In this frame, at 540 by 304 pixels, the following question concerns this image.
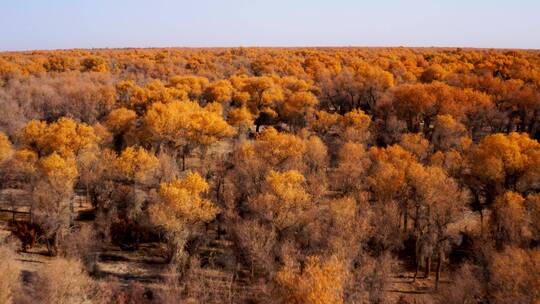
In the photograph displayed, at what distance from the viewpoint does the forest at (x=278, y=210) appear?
1046 inches

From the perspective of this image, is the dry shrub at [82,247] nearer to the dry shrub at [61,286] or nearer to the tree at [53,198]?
the tree at [53,198]

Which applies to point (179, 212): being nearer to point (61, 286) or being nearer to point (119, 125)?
point (61, 286)

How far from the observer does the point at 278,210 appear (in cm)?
3284

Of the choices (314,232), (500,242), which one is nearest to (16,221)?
(314,232)

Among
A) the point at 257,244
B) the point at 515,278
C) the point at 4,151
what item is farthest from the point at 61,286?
Result: the point at 515,278

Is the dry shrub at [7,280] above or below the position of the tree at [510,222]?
below

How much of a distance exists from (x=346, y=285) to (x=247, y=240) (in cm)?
820

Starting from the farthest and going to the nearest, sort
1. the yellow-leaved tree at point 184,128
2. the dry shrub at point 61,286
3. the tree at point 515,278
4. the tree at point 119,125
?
the tree at point 119,125
the yellow-leaved tree at point 184,128
the dry shrub at point 61,286
the tree at point 515,278

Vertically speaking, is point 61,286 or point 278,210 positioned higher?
point 278,210

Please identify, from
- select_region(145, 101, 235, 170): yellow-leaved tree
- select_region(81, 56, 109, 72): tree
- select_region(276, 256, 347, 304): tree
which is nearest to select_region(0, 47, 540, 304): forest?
select_region(276, 256, 347, 304): tree

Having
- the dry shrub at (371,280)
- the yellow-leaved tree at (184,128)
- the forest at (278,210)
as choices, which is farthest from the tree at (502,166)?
the yellow-leaved tree at (184,128)

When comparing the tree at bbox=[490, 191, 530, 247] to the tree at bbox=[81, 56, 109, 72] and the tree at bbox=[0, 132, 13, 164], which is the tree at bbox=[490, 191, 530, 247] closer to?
the tree at bbox=[0, 132, 13, 164]

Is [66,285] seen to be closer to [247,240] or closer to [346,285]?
[247,240]

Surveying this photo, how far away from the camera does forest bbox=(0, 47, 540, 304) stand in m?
26.6
